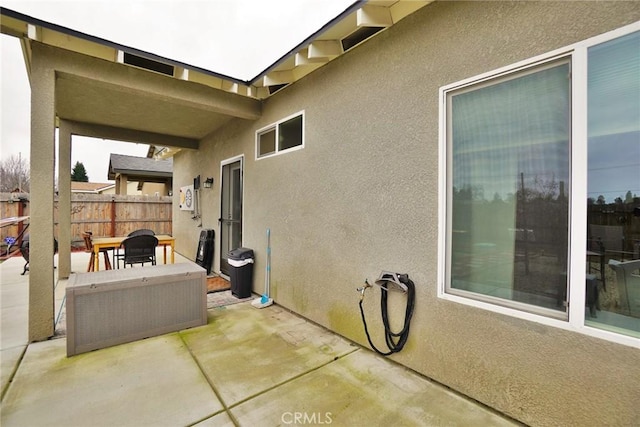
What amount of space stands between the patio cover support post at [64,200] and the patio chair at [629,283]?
27.5ft

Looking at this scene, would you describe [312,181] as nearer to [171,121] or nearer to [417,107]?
[417,107]

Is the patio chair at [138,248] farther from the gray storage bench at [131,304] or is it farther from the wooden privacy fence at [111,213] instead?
the wooden privacy fence at [111,213]

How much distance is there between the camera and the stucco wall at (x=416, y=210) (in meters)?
1.86

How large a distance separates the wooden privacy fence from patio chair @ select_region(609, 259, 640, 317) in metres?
12.7

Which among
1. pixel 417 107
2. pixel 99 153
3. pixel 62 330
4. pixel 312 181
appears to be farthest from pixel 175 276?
pixel 99 153

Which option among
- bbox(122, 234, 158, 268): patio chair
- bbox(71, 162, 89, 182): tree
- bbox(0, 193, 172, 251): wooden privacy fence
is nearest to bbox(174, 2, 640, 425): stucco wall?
bbox(122, 234, 158, 268): patio chair

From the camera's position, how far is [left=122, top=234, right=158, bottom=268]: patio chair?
532 centimetres

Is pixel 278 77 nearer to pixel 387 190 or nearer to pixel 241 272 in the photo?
pixel 387 190

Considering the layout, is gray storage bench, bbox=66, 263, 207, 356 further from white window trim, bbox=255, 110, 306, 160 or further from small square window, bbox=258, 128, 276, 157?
small square window, bbox=258, 128, 276, 157

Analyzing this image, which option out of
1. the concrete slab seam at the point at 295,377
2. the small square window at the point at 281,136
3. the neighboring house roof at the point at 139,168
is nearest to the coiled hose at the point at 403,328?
the concrete slab seam at the point at 295,377

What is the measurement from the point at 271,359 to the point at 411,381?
54.1 inches

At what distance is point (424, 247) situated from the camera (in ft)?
8.73

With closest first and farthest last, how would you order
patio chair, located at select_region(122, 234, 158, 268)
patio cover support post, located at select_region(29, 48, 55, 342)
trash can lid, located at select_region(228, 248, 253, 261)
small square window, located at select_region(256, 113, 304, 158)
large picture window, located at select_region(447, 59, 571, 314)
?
large picture window, located at select_region(447, 59, 571, 314), patio cover support post, located at select_region(29, 48, 55, 342), small square window, located at select_region(256, 113, 304, 158), trash can lid, located at select_region(228, 248, 253, 261), patio chair, located at select_region(122, 234, 158, 268)

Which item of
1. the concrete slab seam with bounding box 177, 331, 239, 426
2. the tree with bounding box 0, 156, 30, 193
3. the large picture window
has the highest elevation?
the tree with bounding box 0, 156, 30, 193
